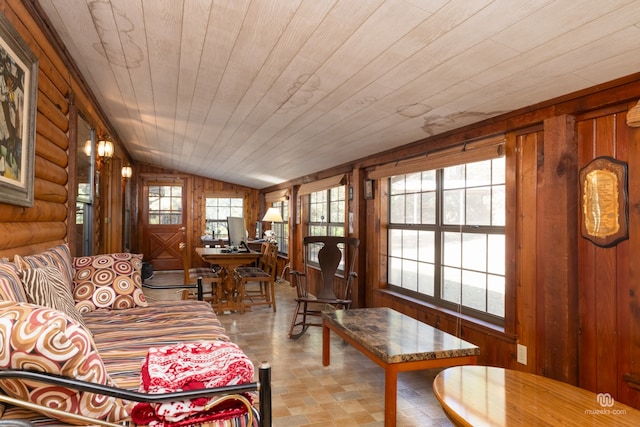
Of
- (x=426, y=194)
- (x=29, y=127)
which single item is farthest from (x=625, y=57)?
(x=29, y=127)

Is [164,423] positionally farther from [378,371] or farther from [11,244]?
[378,371]

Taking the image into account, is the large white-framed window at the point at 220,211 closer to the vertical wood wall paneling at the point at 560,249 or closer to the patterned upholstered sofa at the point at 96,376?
the patterned upholstered sofa at the point at 96,376

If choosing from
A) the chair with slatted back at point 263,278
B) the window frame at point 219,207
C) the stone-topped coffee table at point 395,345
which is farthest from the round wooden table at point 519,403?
the window frame at point 219,207

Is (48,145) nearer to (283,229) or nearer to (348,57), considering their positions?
(348,57)

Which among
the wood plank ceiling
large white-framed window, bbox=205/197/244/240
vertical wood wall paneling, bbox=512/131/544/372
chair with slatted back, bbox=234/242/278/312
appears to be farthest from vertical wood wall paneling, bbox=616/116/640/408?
large white-framed window, bbox=205/197/244/240

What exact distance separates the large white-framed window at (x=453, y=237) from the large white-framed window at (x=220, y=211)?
610 cm

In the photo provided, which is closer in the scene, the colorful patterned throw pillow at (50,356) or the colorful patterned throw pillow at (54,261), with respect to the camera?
the colorful patterned throw pillow at (50,356)

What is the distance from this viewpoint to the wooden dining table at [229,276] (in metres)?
5.32

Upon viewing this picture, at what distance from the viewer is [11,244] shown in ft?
7.02

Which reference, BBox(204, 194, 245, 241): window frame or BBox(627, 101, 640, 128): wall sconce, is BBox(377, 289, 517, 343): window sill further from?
BBox(204, 194, 245, 241): window frame

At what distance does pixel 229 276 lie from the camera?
553cm

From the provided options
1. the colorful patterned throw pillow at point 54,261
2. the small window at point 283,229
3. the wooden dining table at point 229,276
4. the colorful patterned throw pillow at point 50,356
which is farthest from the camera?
the small window at point 283,229

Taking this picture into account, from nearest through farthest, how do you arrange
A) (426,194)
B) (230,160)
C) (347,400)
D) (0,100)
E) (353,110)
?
(0,100) → (347,400) → (353,110) → (426,194) → (230,160)

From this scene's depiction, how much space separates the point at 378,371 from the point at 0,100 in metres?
3.02
